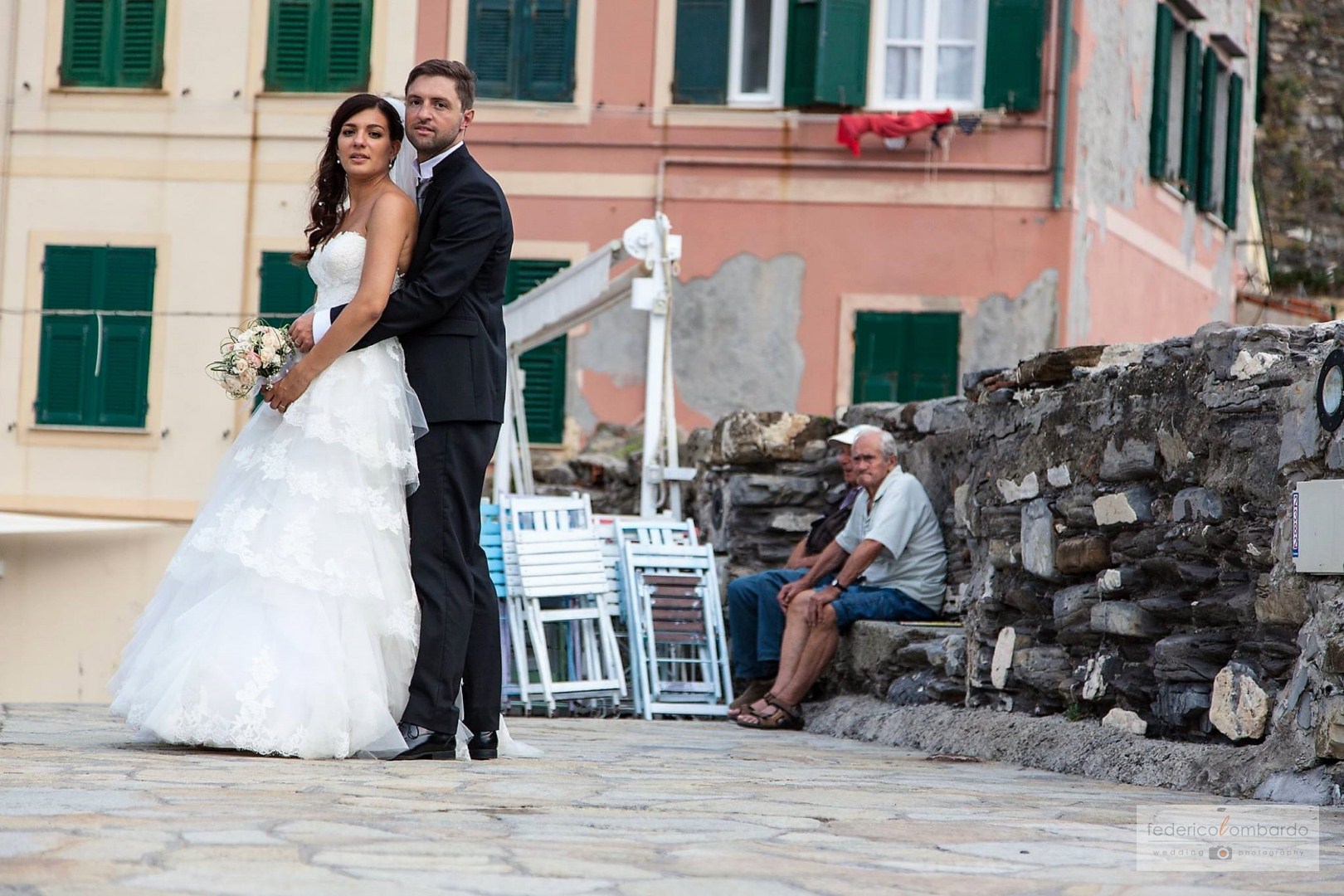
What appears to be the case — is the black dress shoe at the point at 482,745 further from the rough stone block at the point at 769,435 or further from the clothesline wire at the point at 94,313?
the clothesline wire at the point at 94,313

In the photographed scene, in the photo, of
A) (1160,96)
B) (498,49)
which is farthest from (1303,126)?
(498,49)

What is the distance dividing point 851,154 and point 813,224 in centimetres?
61

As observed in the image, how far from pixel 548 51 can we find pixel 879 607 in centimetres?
818

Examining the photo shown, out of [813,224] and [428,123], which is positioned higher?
[813,224]

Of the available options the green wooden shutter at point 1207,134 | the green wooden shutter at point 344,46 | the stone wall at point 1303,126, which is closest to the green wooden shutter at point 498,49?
the green wooden shutter at point 344,46

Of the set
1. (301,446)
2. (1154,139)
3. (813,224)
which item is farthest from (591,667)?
(1154,139)

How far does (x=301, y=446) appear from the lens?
4812 millimetres

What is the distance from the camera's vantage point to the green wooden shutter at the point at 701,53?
1447 cm

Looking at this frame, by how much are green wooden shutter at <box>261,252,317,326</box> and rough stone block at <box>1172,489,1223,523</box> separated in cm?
1060

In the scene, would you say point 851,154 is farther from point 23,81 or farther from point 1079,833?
→ point 1079,833

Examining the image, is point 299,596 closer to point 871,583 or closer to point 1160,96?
point 871,583

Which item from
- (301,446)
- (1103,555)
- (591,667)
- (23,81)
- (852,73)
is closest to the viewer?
(301,446)

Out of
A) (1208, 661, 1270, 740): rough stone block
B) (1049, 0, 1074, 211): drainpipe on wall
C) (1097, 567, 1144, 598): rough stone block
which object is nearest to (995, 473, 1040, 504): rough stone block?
(1097, 567, 1144, 598): rough stone block

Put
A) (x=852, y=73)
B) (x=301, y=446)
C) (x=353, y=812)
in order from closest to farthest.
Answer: (x=353, y=812) → (x=301, y=446) → (x=852, y=73)
